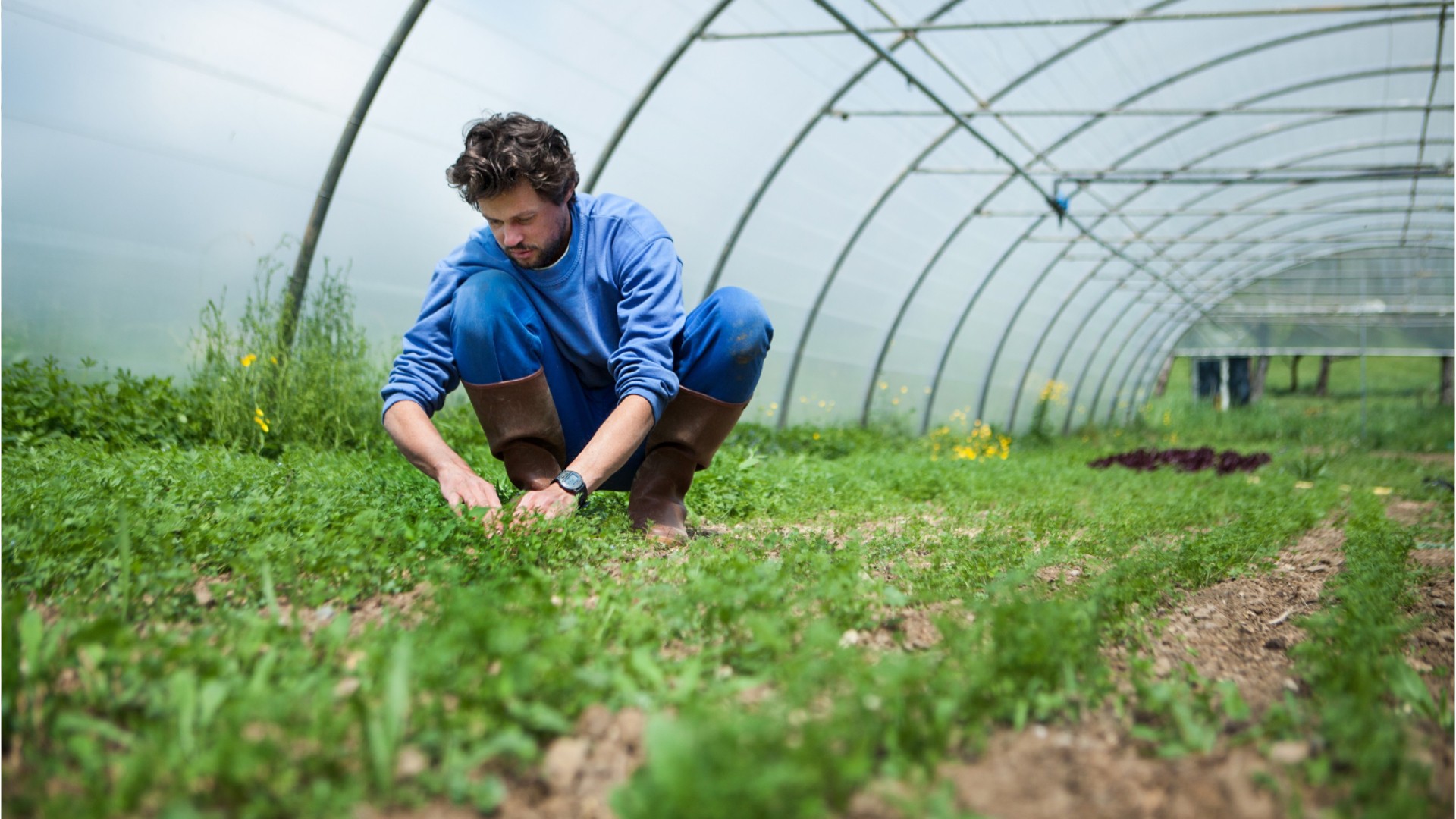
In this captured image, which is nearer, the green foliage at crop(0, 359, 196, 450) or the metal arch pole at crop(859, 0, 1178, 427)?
the green foliage at crop(0, 359, 196, 450)

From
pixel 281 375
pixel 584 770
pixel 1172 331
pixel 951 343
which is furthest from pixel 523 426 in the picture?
pixel 1172 331

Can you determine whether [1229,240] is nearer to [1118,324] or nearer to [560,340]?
[1118,324]

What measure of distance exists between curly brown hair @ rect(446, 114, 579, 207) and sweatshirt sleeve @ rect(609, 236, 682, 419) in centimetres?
28

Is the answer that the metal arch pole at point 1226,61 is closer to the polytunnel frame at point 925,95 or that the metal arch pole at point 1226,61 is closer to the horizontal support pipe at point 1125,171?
the polytunnel frame at point 925,95

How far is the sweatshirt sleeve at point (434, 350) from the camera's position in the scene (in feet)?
7.77

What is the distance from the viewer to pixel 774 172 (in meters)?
6.84

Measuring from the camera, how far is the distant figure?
88.4 inches

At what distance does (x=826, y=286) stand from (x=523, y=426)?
5.98 metres

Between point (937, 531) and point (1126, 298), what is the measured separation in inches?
543

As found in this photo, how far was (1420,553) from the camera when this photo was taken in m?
3.38

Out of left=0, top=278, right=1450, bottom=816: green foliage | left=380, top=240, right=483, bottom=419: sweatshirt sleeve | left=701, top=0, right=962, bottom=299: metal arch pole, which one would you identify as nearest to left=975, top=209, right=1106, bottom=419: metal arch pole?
left=701, top=0, right=962, bottom=299: metal arch pole

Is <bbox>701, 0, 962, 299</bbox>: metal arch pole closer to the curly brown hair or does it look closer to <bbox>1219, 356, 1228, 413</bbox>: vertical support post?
the curly brown hair

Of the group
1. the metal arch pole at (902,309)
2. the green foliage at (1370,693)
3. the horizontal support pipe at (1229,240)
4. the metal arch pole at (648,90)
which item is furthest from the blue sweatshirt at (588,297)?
the horizontal support pipe at (1229,240)

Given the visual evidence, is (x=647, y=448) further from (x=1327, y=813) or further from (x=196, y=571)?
(x=1327, y=813)
